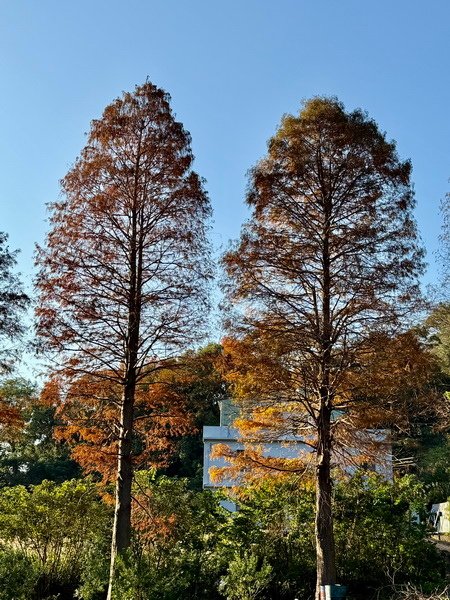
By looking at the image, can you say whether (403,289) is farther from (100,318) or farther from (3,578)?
(3,578)

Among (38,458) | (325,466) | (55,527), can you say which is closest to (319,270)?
(325,466)

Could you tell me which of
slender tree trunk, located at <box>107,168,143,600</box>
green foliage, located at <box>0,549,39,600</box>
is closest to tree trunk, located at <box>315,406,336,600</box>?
slender tree trunk, located at <box>107,168,143,600</box>

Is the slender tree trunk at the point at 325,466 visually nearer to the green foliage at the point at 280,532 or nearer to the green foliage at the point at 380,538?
the green foliage at the point at 280,532

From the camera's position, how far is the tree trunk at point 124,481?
9758mm

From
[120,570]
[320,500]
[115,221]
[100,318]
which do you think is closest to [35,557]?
[120,570]

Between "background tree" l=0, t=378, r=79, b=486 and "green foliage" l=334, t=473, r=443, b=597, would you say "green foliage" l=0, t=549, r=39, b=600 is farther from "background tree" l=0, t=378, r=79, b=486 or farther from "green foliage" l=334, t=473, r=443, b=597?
"background tree" l=0, t=378, r=79, b=486

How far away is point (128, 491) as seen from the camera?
10039 millimetres

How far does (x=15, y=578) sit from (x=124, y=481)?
2148 millimetres

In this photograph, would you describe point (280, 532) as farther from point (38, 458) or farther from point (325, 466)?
point (38, 458)

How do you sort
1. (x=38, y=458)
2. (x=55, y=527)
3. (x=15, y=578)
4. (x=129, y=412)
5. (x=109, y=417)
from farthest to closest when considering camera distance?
(x=38, y=458)
(x=55, y=527)
(x=109, y=417)
(x=129, y=412)
(x=15, y=578)

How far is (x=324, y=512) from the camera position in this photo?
9859 millimetres

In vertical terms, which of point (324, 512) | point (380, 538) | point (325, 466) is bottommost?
point (380, 538)

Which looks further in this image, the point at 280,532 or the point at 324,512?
the point at 280,532

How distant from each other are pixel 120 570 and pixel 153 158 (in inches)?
282
